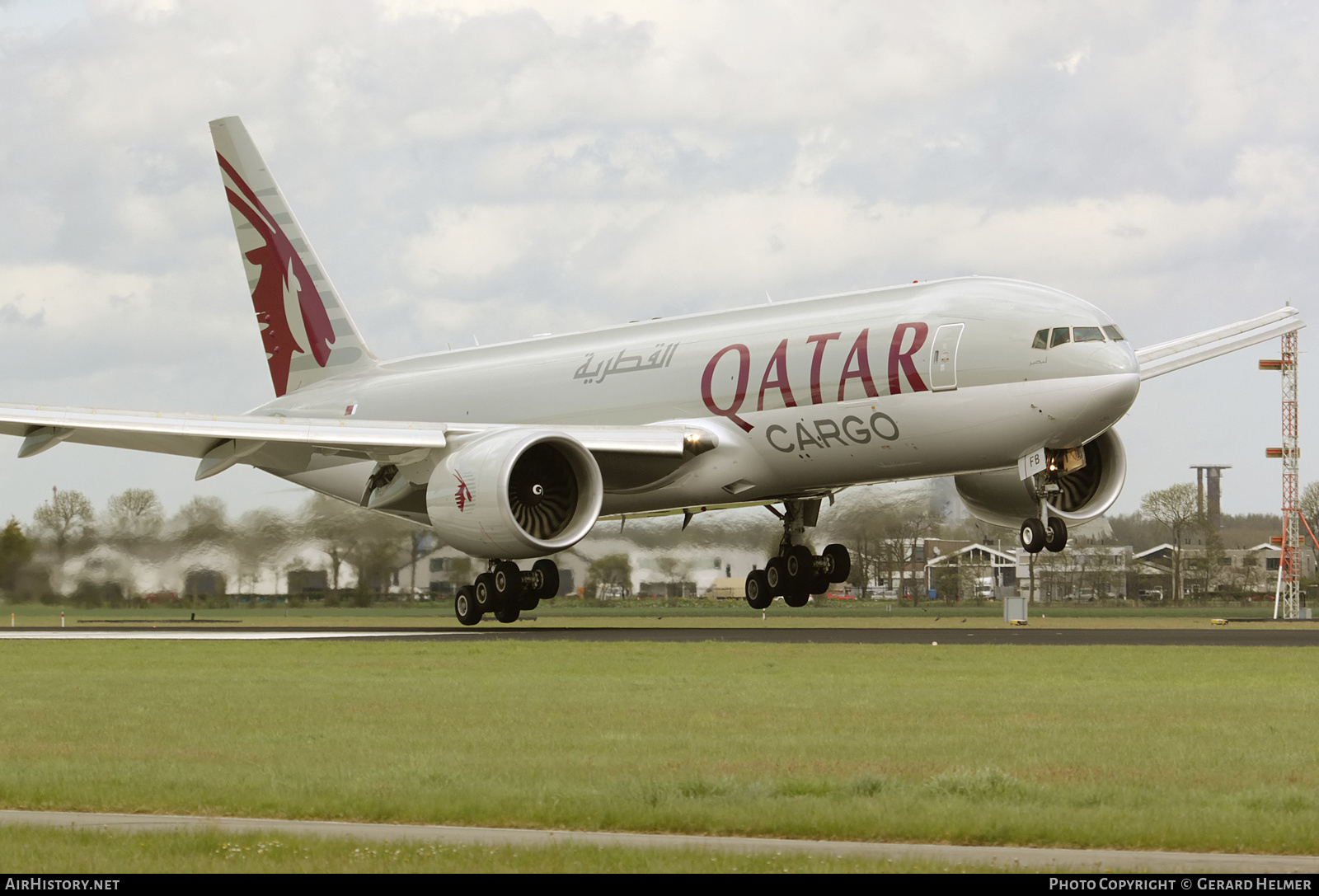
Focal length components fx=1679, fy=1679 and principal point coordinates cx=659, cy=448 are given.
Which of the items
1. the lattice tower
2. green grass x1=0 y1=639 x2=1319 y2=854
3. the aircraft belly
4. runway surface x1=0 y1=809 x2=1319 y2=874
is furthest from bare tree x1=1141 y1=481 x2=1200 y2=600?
runway surface x1=0 y1=809 x2=1319 y2=874

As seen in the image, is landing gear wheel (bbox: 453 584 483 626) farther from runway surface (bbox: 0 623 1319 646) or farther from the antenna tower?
the antenna tower

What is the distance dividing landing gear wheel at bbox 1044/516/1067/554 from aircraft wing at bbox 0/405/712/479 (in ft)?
25.5

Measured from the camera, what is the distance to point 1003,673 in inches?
902

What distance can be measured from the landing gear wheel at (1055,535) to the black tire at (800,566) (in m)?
9.32

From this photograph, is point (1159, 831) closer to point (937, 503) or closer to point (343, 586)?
point (937, 503)

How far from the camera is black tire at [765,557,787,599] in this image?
41.2 meters

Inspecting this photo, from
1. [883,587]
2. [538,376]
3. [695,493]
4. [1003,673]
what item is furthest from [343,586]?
[1003,673]

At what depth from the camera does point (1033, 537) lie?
32125mm

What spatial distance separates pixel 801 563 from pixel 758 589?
1.60m

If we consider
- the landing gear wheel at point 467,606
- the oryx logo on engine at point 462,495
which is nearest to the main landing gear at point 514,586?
the landing gear wheel at point 467,606

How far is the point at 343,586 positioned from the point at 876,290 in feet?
60.7

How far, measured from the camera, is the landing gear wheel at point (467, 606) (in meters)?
37.3

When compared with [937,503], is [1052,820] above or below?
below

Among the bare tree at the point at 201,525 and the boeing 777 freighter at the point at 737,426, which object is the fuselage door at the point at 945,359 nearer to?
the boeing 777 freighter at the point at 737,426
